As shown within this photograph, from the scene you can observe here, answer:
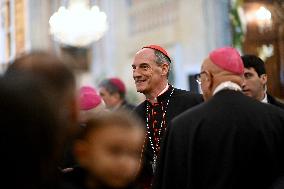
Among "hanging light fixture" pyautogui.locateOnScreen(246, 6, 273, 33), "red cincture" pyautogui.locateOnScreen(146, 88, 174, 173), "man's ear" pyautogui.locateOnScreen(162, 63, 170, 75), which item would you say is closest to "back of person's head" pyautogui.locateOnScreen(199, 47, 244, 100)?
"red cincture" pyautogui.locateOnScreen(146, 88, 174, 173)

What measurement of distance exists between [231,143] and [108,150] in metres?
1.39

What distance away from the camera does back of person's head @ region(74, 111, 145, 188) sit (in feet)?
6.13

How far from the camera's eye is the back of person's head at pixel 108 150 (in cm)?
187

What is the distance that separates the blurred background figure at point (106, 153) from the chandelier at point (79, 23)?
14098mm

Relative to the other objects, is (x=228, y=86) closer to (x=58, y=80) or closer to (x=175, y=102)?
(x=175, y=102)

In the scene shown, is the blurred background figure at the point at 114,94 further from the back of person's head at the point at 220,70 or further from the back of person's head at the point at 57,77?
the back of person's head at the point at 57,77

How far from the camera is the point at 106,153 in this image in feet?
6.22

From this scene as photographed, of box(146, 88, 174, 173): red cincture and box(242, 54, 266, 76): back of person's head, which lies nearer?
box(146, 88, 174, 173): red cincture

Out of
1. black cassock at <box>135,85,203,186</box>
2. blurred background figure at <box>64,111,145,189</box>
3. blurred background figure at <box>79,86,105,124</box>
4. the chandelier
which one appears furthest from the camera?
the chandelier

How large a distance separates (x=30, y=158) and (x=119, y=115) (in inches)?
25.3

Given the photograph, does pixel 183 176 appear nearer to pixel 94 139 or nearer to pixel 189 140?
pixel 189 140

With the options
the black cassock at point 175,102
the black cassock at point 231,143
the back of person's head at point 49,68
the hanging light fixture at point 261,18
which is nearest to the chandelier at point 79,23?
the hanging light fixture at point 261,18

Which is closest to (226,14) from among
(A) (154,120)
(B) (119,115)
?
(A) (154,120)

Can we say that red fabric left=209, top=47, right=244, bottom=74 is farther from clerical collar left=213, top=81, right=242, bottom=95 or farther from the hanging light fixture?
the hanging light fixture
